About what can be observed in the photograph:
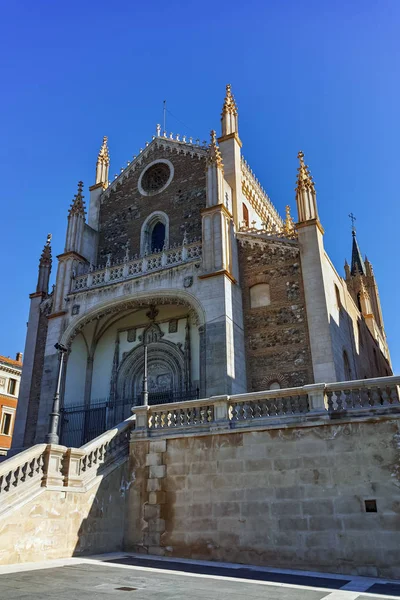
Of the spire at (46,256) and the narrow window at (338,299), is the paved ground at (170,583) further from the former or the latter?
the spire at (46,256)

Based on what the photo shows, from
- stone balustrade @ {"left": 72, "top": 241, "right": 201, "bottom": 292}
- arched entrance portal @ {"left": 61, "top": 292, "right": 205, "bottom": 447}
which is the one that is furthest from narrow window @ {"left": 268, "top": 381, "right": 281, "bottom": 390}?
Result: stone balustrade @ {"left": 72, "top": 241, "right": 201, "bottom": 292}

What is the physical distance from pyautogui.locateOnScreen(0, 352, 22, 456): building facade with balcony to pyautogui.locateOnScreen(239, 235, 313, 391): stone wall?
2711 centimetres

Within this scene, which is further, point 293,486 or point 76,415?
point 76,415

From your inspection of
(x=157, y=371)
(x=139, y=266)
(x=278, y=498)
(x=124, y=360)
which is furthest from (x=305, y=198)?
(x=278, y=498)

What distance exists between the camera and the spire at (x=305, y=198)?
68.1 ft

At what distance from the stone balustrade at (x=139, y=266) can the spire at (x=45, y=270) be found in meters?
3.20

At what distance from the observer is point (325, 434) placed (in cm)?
1177

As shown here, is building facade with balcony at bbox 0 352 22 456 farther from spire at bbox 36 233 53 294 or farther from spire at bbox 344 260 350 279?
spire at bbox 344 260 350 279

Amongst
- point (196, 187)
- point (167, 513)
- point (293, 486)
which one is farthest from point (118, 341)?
point (293, 486)

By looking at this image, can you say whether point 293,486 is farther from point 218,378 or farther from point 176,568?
point 218,378

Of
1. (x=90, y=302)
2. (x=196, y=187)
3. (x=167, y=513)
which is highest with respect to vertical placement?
(x=196, y=187)

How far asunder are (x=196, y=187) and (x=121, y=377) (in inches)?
406

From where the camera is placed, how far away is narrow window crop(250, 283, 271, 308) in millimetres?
20422

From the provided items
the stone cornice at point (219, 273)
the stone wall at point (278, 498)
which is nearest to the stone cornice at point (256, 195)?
the stone cornice at point (219, 273)
